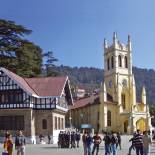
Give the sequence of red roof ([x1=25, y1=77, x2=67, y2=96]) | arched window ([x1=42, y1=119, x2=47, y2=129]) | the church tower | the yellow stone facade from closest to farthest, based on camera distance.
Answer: red roof ([x1=25, y1=77, x2=67, y2=96]), arched window ([x1=42, y1=119, x2=47, y2=129]), the yellow stone facade, the church tower

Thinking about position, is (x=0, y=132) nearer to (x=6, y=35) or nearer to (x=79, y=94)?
(x=6, y=35)

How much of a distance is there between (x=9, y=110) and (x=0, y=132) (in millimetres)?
2816

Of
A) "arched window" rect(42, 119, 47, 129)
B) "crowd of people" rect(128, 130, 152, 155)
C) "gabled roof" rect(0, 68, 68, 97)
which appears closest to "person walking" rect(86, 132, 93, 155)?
"crowd of people" rect(128, 130, 152, 155)

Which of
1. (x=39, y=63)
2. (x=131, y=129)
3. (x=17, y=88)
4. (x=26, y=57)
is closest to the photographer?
(x=17, y=88)

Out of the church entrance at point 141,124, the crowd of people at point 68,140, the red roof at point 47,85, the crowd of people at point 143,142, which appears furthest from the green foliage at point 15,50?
the crowd of people at point 143,142

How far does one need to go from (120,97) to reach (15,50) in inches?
1332

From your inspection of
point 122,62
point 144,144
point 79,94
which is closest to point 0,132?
point 144,144

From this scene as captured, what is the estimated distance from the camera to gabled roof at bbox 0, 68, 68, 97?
50.7 m

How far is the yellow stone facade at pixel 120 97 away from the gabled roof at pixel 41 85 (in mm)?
33886

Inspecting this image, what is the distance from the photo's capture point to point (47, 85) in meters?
53.2

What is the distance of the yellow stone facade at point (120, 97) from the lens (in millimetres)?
87188

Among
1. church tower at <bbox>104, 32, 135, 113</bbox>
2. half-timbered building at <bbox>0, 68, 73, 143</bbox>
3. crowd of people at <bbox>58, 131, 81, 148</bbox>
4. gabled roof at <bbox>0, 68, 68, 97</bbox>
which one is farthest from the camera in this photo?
church tower at <bbox>104, 32, 135, 113</bbox>

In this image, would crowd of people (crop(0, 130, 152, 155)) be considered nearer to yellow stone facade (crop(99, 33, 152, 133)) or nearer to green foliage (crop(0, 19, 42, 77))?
green foliage (crop(0, 19, 42, 77))

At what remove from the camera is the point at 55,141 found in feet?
171
